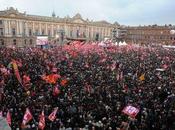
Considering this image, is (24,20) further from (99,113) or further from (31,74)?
(99,113)

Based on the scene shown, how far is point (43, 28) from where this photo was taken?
8969 centimetres

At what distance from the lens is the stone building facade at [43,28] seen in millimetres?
78625

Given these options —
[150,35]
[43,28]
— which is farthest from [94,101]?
[150,35]

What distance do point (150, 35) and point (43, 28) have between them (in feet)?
126

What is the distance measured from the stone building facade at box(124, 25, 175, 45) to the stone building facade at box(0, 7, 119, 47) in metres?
7.16

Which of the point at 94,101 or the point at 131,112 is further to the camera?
the point at 94,101

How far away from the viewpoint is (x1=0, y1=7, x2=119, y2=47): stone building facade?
78625 millimetres

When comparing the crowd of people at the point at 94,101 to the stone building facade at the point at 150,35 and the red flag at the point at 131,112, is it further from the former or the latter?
the stone building facade at the point at 150,35

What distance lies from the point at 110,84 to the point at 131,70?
6.29 metres

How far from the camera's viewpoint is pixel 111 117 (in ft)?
38.9

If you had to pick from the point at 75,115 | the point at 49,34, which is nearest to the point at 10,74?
the point at 75,115

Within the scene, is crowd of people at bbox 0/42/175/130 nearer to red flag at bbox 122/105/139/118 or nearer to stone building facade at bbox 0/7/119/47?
red flag at bbox 122/105/139/118

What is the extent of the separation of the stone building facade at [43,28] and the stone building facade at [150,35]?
7161mm

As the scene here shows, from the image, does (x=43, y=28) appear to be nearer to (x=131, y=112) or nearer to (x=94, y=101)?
(x=94, y=101)
